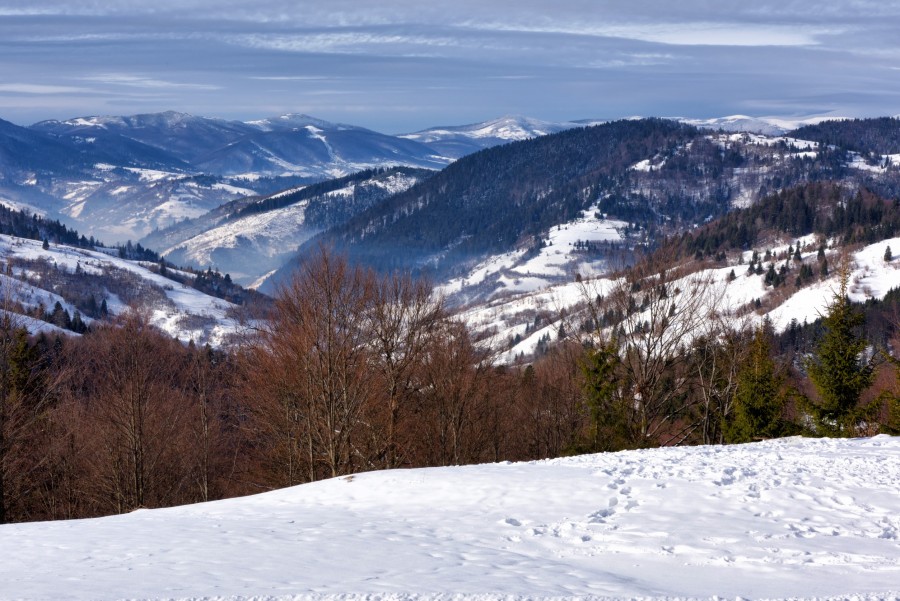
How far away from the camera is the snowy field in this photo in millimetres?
12250

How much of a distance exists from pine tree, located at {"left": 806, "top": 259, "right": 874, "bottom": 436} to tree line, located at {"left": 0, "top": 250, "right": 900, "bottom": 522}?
6 cm

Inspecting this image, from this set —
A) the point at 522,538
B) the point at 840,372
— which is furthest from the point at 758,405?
the point at 522,538

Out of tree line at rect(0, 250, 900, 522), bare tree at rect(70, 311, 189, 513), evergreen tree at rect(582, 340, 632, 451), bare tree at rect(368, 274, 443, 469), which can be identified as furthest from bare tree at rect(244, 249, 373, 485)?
evergreen tree at rect(582, 340, 632, 451)

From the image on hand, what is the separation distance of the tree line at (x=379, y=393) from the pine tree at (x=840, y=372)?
0.20 ft

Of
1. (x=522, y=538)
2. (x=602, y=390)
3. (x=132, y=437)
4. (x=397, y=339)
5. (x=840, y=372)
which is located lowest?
(x=132, y=437)

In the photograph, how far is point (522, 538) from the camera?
15.6 metres

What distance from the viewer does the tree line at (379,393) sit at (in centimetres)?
3150

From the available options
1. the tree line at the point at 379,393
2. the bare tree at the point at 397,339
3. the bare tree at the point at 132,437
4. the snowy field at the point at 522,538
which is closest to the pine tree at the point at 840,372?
the tree line at the point at 379,393

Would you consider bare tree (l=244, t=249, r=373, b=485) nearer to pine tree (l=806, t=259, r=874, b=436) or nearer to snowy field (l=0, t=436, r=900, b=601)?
snowy field (l=0, t=436, r=900, b=601)

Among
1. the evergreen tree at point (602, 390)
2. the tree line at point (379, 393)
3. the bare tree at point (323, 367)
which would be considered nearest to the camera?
the bare tree at point (323, 367)

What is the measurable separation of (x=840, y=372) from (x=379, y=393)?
66.6 feet

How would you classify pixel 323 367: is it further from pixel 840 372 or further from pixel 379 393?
pixel 840 372

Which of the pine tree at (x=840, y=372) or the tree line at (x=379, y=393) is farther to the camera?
the pine tree at (x=840, y=372)

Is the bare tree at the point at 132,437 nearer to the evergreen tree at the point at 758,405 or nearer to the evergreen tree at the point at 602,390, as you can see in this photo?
the evergreen tree at the point at 602,390
